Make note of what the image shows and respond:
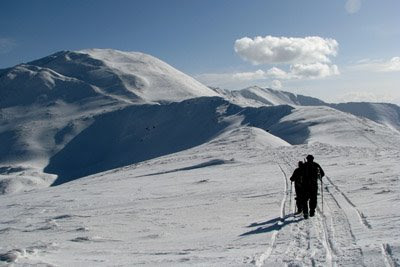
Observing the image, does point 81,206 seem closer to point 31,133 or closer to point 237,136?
point 237,136

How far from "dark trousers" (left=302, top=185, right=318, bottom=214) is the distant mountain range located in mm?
60628

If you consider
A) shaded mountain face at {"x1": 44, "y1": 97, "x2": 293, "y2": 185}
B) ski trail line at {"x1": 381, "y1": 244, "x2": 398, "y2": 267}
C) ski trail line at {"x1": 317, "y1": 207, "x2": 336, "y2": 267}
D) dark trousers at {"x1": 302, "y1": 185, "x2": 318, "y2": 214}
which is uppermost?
shaded mountain face at {"x1": 44, "y1": 97, "x2": 293, "y2": 185}

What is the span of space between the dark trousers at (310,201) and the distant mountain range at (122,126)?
60.6 m

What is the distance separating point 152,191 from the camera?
2708cm

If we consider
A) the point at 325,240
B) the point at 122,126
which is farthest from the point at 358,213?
the point at 122,126

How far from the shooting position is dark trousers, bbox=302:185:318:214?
14.6 m

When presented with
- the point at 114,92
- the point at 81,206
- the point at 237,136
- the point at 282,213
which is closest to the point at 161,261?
the point at 282,213

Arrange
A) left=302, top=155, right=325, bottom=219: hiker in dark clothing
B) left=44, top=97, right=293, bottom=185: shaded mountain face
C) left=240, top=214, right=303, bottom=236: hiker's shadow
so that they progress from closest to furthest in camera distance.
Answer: left=240, top=214, right=303, bottom=236: hiker's shadow
left=302, top=155, right=325, bottom=219: hiker in dark clothing
left=44, top=97, right=293, bottom=185: shaded mountain face

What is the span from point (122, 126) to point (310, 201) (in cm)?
13234

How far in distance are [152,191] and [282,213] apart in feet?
40.5

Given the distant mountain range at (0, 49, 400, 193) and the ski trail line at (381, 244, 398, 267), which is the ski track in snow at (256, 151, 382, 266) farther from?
the distant mountain range at (0, 49, 400, 193)

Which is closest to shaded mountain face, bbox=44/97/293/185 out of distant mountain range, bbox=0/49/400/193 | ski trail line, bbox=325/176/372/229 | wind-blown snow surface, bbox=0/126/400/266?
distant mountain range, bbox=0/49/400/193

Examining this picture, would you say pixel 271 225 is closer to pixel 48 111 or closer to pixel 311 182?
pixel 311 182

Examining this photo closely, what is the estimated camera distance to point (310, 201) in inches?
588
